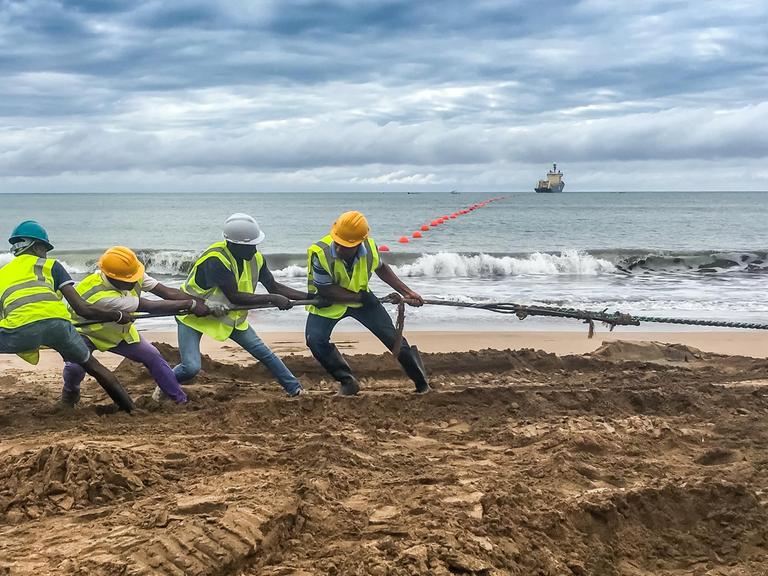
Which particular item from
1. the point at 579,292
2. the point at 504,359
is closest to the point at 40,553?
the point at 504,359

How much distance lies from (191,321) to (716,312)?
360 inches

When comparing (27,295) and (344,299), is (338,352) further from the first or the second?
(27,295)

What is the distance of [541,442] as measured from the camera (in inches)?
192

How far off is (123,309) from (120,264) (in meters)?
0.34

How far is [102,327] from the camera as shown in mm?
5742

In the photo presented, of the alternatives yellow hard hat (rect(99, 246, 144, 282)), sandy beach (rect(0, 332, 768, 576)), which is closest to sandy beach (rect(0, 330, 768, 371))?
sandy beach (rect(0, 332, 768, 576))

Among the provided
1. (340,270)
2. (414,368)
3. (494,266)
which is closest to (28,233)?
(340,270)

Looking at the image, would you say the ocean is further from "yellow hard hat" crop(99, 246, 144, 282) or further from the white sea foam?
"yellow hard hat" crop(99, 246, 144, 282)

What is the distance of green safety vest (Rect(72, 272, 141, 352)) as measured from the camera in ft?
18.7

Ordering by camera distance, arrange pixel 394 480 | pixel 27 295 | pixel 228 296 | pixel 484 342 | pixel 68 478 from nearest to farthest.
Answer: pixel 68 478, pixel 394 480, pixel 27 295, pixel 228 296, pixel 484 342

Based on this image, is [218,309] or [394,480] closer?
[394,480]

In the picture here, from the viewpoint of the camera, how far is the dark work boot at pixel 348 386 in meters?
6.27

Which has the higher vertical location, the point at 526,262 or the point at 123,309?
the point at 123,309

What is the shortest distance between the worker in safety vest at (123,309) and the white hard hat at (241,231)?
23.2 inches
